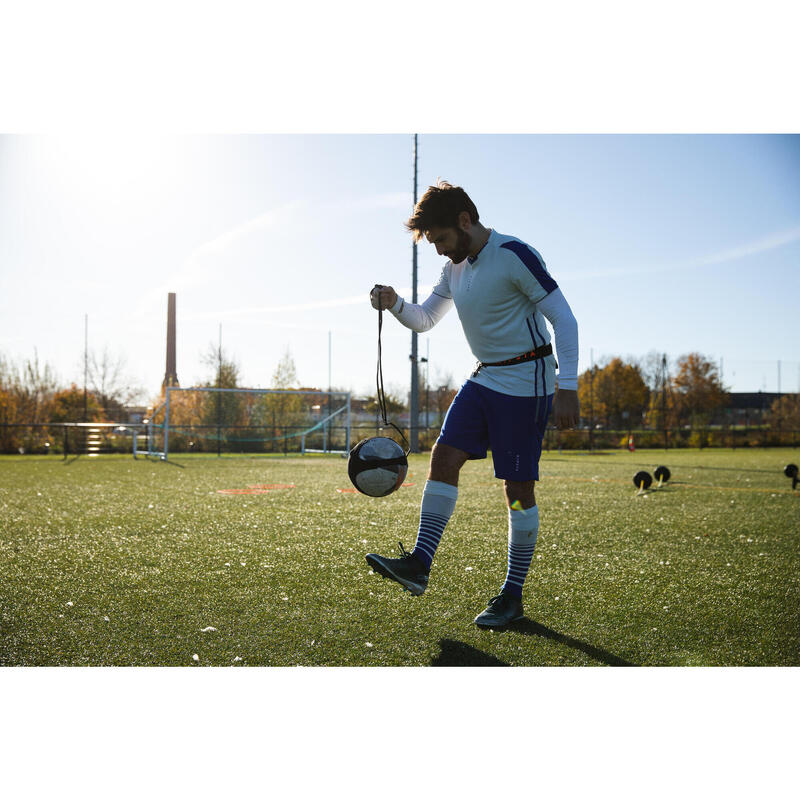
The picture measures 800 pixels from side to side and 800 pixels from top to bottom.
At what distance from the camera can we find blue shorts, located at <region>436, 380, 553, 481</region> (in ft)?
10.1

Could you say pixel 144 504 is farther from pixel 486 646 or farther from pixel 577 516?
pixel 486 646

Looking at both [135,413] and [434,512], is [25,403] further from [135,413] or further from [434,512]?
[434,512]

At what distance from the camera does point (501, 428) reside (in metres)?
3.08

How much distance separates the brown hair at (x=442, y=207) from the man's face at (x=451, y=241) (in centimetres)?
2

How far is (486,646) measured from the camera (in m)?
2.68

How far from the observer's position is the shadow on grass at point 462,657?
2489 mm

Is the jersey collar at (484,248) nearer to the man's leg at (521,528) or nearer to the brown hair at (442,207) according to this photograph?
the brown hair at (442,207)

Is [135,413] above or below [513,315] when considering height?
below

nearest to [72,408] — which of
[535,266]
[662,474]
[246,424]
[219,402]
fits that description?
[219,402]

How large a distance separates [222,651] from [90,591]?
1369 millimetres

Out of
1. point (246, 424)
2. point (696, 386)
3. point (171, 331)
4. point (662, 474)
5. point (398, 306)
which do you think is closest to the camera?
point (398, 306)

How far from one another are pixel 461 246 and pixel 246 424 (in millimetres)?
21233

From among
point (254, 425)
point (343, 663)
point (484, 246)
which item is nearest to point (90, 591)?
point (343, 663)

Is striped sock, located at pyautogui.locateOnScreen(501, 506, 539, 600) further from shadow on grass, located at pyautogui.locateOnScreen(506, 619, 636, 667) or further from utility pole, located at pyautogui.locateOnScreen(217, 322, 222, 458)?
utility pole, located at pyautogui.locateOnScreen(217, 322, 222, 458)
